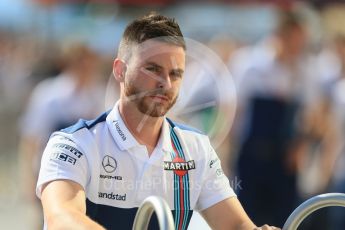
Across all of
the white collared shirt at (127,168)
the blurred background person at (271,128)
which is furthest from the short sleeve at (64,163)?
the blurred background person at (271,128)

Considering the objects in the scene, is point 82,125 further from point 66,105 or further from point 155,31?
point 66,105

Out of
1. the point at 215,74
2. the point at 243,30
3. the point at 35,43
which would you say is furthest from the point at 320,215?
the point at 35,43

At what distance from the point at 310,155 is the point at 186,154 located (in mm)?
5254

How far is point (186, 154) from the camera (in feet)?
12.7

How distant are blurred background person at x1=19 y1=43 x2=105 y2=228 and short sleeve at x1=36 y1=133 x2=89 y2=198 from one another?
3.19 meters

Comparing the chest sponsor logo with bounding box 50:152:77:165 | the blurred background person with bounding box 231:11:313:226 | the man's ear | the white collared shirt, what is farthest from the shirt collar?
the blurred background person with bounding box 231:11:313:226

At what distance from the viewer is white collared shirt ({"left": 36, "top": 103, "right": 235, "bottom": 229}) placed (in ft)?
11.9

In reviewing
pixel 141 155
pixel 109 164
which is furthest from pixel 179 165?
pixel 109 164

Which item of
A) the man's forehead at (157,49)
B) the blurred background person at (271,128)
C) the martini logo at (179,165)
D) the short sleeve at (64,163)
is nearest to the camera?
the short sleeve at (64,163)

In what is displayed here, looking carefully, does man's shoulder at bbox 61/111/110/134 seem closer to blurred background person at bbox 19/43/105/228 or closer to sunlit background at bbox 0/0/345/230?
sunlit background at bbox 0/0/345/230

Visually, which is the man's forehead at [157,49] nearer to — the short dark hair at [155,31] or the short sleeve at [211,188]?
the short dark hair at [155,31]

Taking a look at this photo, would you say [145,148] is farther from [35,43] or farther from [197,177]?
[35,43]

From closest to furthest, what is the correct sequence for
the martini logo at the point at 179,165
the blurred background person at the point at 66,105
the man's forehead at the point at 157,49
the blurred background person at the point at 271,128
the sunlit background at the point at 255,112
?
1. the man's forehead at the point at 157,49
2. the martini logo at the point at 179,165
3. the sunlit background at the point at 255,112
4. the blurred background person at the point at 66,105
5. the blurred background person at the point at 271,128

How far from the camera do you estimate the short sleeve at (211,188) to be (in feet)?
12.8
